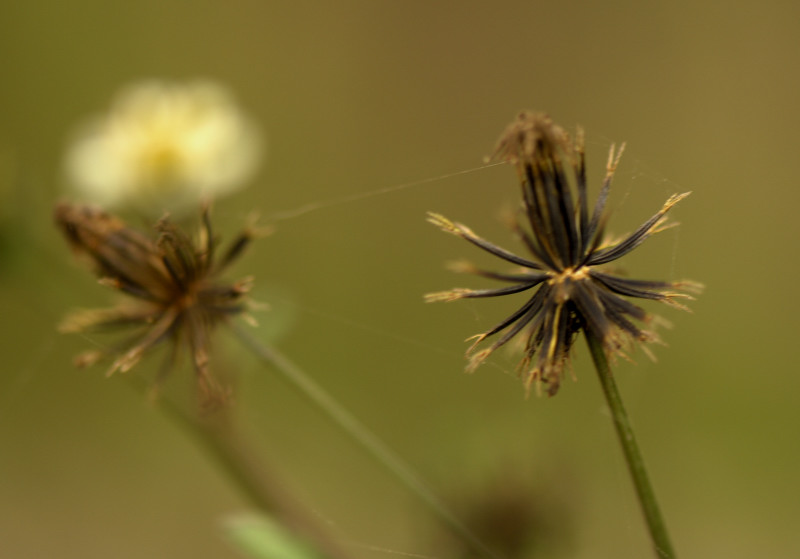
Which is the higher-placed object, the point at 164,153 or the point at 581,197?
the point at 164,153

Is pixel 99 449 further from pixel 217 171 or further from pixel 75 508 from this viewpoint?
pixel 217 171

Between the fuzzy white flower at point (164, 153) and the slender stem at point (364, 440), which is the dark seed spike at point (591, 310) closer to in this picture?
the slender stem at point (364, 440)

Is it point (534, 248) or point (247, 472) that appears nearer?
point (534, 248)

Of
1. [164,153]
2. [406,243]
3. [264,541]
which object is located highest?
[406,243]

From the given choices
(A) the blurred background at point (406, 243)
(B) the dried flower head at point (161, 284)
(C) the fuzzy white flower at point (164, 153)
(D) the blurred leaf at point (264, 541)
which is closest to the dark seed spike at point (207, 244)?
(B) the dried flower head at point (161, 284)

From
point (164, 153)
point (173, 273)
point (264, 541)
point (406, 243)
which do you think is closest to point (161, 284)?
point (173, 273)

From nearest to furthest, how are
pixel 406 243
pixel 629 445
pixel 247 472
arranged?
pixel 629 445
pixel 247 472
pixel 406 243

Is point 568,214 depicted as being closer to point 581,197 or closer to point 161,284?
point 581,197
